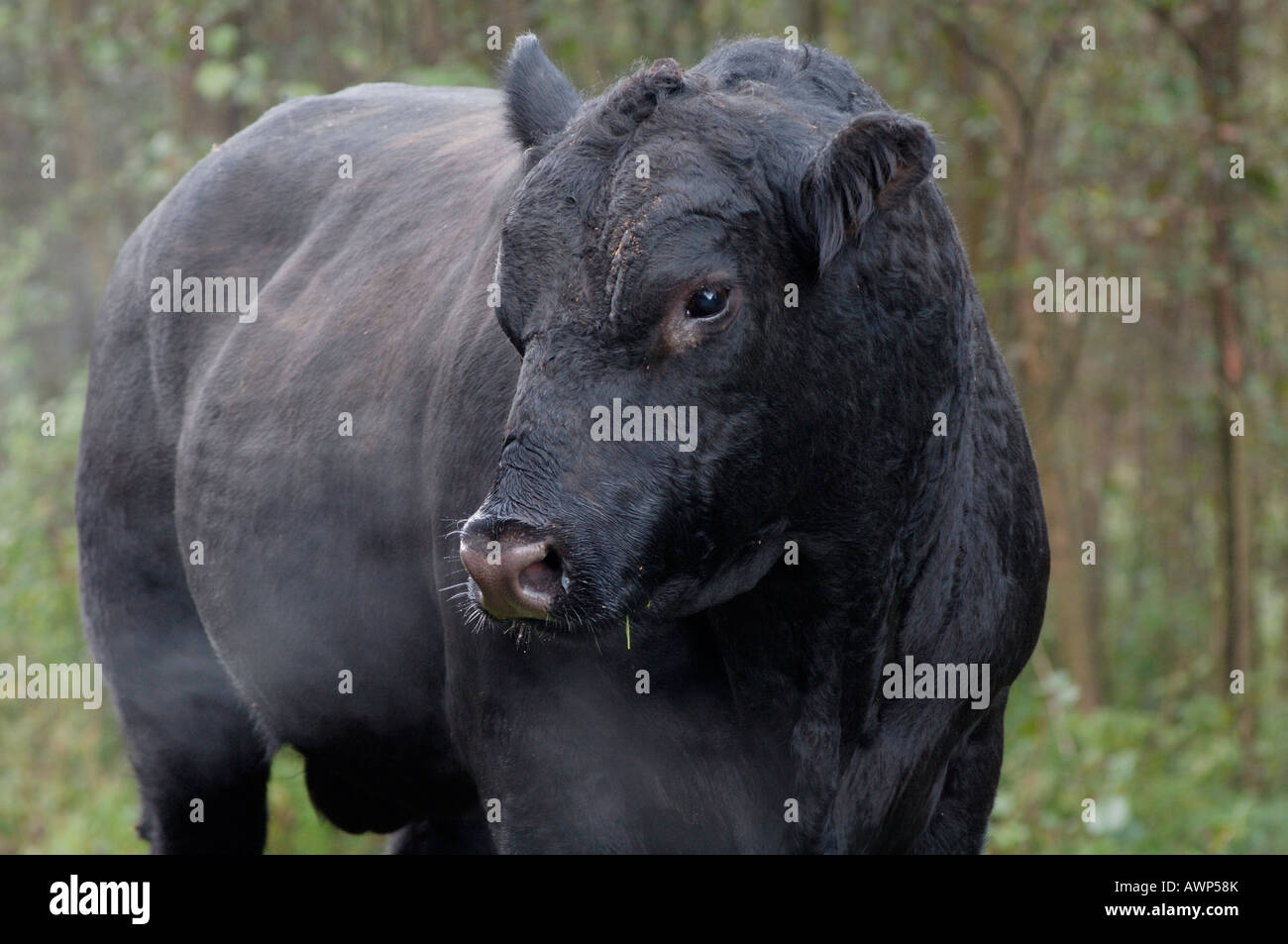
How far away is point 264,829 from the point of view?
5207 millimetres

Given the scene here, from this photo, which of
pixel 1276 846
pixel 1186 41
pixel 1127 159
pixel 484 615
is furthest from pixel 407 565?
pixel 1127 159

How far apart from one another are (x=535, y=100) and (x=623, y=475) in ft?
3.60

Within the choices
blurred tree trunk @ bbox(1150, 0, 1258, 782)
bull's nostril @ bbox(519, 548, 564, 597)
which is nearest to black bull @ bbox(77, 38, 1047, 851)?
bull's nostril @ bbox(519, 548, 564, 597)

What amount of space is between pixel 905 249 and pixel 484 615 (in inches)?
45.8

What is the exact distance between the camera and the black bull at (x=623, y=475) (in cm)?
293

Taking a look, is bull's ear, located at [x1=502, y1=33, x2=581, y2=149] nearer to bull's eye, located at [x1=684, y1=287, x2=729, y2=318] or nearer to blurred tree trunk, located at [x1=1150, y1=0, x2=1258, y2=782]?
bull's eye, located at [x1=684, y1=287, x2=729, y2=318]

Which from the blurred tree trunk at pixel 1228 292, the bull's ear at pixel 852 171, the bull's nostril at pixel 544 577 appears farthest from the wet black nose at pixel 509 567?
the blurred tree trunk at pixel 1228 292

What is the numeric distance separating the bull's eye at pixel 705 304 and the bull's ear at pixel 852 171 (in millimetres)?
220

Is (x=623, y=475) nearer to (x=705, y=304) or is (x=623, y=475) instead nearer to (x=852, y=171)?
(x=705, y=304)

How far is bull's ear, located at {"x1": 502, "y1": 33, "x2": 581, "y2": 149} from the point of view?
3512 millimetres

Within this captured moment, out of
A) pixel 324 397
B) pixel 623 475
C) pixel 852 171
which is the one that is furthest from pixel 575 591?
pixel 324 397

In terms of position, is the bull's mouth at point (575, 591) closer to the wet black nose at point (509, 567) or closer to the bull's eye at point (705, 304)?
the wet black nose at point (509, 567)

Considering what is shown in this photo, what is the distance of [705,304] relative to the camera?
293 cm

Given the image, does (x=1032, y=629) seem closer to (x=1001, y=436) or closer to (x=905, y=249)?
(x=1001, y=436)
